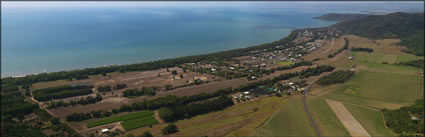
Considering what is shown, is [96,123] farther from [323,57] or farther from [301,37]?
[301,37]

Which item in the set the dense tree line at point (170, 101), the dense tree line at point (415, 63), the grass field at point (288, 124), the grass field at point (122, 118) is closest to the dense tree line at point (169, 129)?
the grass field at point (122, 118)

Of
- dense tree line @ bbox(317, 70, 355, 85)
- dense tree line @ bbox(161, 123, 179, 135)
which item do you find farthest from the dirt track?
dense tree line @ bbox(161, 123, 179, 135)

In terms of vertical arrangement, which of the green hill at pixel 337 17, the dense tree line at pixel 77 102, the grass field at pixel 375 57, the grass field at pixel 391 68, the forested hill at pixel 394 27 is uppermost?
the green hill at pixel 337 17

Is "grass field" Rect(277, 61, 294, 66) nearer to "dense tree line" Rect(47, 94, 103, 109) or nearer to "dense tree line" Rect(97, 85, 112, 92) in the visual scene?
"dense tree line" Rect(97, 85, 112, 92)

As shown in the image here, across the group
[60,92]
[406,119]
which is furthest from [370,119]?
[60,92]

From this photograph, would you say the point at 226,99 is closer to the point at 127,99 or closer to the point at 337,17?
the point at 127,99

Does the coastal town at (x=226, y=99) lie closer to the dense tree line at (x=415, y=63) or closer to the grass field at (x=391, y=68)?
the grass field at (x=391, y=68)
